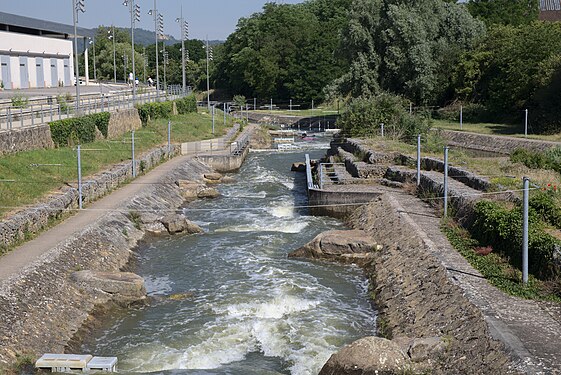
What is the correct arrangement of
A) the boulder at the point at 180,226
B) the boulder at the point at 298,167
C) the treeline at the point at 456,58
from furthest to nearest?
the treeline at the point at 456,58 → the boulder at the point at 298,167 → the boulder at the point at 180,226

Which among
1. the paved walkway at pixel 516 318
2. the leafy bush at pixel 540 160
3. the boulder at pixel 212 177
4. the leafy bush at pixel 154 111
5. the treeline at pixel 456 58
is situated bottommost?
the boulder at pixel 212 177

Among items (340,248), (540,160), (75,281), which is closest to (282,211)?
(340,248)

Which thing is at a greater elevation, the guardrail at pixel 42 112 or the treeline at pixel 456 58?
the treeline at pixel 456 58

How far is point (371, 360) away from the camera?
12.9 metres

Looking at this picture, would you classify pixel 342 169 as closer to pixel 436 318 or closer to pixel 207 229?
pixel 207 229

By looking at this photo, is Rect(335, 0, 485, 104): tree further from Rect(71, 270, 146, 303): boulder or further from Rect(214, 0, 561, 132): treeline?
Rect(71, 270, 146, 303): boulder

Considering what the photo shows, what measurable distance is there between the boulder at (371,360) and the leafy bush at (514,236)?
4179 millimetres

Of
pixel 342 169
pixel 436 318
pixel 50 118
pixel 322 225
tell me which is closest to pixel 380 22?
pixel 342 169

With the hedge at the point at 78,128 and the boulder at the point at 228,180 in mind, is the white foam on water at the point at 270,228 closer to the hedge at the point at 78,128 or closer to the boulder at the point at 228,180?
the hedge at the point at 78,128

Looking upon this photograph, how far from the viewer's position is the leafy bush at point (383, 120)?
145 feet

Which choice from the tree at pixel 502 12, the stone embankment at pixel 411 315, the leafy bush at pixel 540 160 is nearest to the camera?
the stone embankment at pixel 411 315

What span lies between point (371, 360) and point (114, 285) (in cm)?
829

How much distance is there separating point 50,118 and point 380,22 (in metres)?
36.3

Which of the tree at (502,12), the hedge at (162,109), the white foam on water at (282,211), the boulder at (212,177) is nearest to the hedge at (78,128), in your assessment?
the boulder at (212,177)
